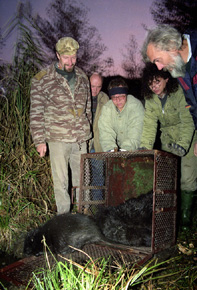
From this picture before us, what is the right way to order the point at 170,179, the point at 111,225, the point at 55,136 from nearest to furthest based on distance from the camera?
the point at 170,179 < the point at 111,225 < the point at 55,136

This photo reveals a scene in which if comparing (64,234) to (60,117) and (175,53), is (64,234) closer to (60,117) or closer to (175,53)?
(60,117)

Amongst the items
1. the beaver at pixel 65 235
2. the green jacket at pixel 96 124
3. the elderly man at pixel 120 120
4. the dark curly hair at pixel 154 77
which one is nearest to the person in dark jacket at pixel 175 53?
Result: the dark curly hair at pixel 154 77

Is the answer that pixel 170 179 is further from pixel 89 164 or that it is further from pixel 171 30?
pixel 171 30

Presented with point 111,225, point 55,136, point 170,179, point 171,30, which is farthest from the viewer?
point 55,136

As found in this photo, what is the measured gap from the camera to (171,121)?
123 inches

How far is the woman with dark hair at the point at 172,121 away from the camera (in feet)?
9.59

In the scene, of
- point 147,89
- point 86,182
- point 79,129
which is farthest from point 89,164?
point 147,89

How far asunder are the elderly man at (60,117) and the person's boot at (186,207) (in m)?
1.50

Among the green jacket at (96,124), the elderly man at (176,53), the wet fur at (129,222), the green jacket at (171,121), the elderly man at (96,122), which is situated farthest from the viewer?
the green jacket at (96,124)

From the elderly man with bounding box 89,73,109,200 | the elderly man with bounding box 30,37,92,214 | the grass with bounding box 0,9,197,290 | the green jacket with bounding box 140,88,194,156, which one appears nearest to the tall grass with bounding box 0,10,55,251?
the grass with bounding box 0,9,197,290

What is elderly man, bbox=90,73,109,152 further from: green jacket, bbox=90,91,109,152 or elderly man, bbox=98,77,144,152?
elderly man, bbox=98,77,144,152

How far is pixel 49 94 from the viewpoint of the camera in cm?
311

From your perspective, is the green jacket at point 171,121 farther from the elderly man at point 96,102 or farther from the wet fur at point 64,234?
the wet fur at point 64,234

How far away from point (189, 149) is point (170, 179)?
69 centimetres
